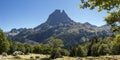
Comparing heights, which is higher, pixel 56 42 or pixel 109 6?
pixel 56 42

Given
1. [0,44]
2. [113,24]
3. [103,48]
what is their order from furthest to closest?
[103,48] → [0,44] → [113,24]

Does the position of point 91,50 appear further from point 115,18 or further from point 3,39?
point 115,18

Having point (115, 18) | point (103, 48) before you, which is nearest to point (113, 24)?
point (115, 18)

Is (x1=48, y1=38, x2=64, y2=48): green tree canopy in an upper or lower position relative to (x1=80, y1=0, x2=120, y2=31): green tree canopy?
upper

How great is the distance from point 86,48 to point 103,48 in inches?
1022

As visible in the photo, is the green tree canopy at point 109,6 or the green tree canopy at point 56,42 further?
the green tree canopy at point 56,42

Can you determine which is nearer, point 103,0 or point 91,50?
point 103,0

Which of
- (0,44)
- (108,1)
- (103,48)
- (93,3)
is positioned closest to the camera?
(108,1)

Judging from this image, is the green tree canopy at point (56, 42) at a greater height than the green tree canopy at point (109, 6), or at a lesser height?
greater

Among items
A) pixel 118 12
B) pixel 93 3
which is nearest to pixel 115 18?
pixel 118 12

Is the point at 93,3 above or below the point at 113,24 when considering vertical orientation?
above

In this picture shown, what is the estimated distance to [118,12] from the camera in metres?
17.0

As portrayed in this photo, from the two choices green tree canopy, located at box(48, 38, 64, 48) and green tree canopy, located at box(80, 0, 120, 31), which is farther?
green tree canopy, located at box(48, 38, 64, 48)

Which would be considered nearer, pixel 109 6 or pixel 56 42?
pixel 109 6
